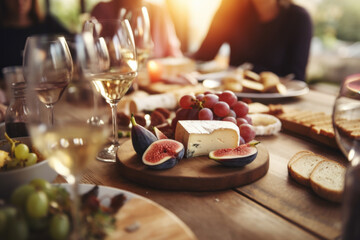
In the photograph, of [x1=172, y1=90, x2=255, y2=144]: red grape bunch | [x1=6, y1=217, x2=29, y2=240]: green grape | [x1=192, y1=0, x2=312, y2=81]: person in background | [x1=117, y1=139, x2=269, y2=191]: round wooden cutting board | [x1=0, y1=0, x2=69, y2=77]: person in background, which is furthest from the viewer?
[x1=0, y1=0, x2=69, y2=77]: person in background

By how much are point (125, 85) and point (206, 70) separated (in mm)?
1572

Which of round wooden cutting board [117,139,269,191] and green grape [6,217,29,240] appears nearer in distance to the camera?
green grape [6,217,29,240]

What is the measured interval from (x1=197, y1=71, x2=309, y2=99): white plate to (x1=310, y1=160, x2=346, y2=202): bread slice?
35.3 inches

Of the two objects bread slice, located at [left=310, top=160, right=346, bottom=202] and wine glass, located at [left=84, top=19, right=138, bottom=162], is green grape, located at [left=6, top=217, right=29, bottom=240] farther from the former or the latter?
bread slice, located at [left=310, top=160, right=346, bottom=202]

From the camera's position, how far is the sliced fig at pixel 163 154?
1.03 metres

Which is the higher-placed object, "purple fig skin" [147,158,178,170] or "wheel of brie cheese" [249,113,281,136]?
"purple fig skin" [147,158,178,170]

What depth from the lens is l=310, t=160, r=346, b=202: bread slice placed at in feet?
2.96

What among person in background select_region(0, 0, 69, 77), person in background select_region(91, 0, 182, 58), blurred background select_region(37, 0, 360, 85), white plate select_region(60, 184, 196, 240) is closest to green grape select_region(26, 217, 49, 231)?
white plate select_region(60, 184, 196, 240)

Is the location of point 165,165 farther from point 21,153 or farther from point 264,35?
point 264,35

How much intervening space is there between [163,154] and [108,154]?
0.28 metres

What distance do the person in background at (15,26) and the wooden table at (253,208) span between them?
3.43m

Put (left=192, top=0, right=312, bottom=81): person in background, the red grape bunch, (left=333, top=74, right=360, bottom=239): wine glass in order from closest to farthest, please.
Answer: (left=333, top=74, right=360, bottom=239): wine glass, the red grape bunch, (left=192, top=0, right=312, bottom=81): person in background

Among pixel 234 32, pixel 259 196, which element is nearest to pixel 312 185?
pixel 259 196

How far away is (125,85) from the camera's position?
112cm
